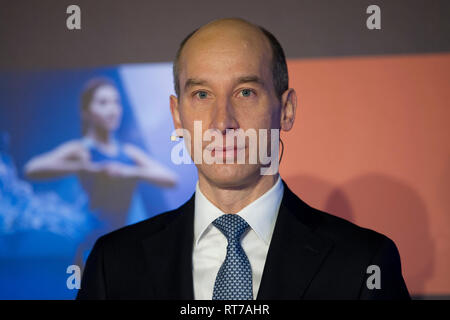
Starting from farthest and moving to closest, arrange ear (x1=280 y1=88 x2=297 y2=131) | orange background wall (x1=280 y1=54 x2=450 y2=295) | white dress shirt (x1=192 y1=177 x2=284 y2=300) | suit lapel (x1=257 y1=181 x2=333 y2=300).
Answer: orange background wall (x1=280 y1=54 x2=450 y2=295) → ear (x1=280 y1=88 x2=297 y2=131) → white dress shirt (x1=192 y1=177 x2=284 y2=300) → suit lapel (x1=257 y1=181 x2=333 y2=300)

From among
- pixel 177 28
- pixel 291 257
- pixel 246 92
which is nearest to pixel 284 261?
pixel 291 257

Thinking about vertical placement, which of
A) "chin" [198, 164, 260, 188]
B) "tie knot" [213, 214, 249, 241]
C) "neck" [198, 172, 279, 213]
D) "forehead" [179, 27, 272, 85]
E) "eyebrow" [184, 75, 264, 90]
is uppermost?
"forehead" [179, 27, 272, 85]

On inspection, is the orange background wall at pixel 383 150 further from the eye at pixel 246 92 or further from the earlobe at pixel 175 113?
the eye at pixel 246 92

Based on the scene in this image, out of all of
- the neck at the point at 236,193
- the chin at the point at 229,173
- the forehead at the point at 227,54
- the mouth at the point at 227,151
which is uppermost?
the forehead at the point at 227,54

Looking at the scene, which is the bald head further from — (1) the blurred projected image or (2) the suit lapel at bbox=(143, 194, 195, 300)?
(1) the blurred projected image

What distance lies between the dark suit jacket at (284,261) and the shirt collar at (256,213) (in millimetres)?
29

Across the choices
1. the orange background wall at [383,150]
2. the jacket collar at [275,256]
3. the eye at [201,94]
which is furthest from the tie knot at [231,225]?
the orange background wall at [383,150]

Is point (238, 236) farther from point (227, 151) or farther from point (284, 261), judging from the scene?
point (227, 151)

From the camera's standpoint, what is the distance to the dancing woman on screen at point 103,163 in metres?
3.22

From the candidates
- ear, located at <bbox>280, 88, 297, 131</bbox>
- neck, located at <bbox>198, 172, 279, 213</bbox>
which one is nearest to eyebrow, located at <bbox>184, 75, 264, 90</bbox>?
ear, located at <bbox>280, 88, 297, 131</bbox>

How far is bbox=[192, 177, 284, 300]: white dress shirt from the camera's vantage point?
5.41 ft

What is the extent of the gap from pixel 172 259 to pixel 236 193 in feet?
0.94
